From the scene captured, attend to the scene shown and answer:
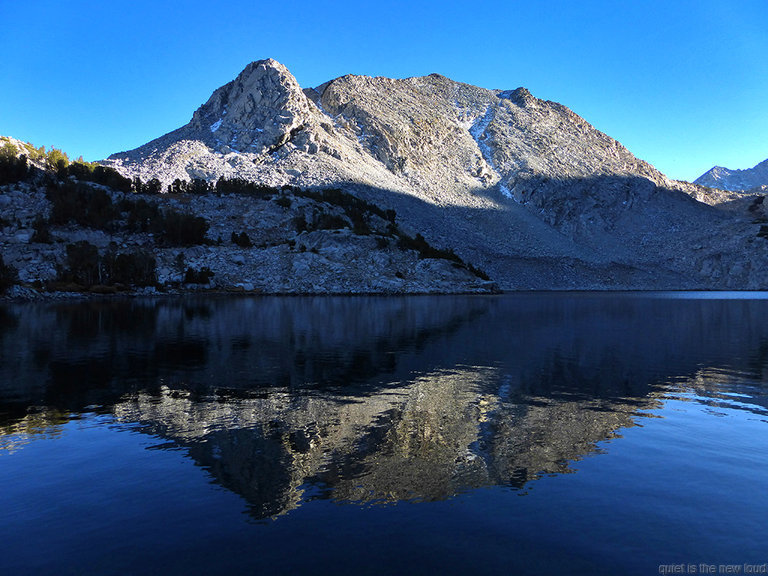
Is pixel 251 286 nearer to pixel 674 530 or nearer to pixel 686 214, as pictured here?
pixel 674 530

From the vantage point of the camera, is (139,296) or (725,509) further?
(139,296)

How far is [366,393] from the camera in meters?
21.3

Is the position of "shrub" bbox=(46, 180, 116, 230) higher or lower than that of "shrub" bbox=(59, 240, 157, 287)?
higher

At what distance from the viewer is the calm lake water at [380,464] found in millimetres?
8883

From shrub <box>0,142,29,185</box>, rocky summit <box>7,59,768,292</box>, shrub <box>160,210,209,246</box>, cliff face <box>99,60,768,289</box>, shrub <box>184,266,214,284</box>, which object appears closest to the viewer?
shrub <box>184,266,214,284</box>

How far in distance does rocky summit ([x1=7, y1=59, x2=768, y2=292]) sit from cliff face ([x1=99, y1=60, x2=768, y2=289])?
522mm

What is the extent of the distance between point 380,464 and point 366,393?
8330mm

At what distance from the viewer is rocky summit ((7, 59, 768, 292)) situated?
113 m

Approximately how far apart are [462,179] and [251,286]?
4086 inches

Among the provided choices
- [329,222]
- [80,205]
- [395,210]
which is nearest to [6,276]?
[80,205]

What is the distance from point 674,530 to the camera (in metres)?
9.65

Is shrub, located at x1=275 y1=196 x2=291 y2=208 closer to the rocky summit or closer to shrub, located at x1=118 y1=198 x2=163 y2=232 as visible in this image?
the rocky summit

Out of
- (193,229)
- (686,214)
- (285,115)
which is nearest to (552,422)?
(193,229)

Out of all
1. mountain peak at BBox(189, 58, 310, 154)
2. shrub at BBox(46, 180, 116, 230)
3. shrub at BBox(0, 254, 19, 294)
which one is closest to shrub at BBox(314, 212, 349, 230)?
shrub at BBox(46, 180, 116, 230)
